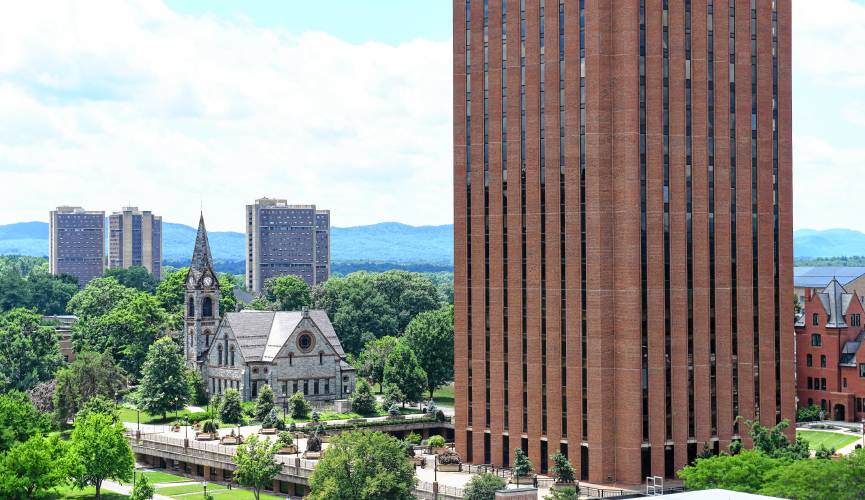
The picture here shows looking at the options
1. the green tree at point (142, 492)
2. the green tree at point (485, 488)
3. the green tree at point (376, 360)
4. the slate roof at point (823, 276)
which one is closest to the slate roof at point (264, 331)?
the green tree at point (376, 360)

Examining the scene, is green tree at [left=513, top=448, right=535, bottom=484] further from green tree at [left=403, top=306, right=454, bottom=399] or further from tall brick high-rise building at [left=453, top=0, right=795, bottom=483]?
green tree at [left=403, top=306, right=454, bottom=399]

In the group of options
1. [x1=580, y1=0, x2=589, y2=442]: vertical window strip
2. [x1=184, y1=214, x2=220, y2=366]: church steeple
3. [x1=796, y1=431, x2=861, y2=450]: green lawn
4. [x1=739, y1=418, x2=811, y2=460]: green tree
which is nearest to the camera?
[x1=739, y1=418, x2=811, y2=460]: green tree

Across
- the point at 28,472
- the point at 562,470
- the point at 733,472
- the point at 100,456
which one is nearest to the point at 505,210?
the point at 562,470

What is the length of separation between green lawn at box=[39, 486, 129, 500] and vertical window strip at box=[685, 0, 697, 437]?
48927 mm

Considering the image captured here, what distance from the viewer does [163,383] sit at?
468 feet

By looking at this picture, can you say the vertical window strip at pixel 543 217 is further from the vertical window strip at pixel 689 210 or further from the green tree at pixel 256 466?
the green tree at pixel 256 466

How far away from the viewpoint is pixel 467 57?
105625 millimetres

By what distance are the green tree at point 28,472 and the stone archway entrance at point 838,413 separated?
84553 millimetres

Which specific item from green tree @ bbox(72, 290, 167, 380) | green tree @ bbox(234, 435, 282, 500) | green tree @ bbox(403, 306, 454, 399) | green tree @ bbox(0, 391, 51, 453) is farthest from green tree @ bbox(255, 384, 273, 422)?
green tree @ bbox(72, 290, 167, 380)

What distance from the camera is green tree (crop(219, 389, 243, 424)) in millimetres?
138625

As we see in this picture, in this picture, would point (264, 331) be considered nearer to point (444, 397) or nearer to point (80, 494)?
point (444, 397)

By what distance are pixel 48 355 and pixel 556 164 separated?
91.5m

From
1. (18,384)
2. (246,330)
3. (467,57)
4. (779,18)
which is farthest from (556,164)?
(18,384)

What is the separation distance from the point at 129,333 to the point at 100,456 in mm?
69806
